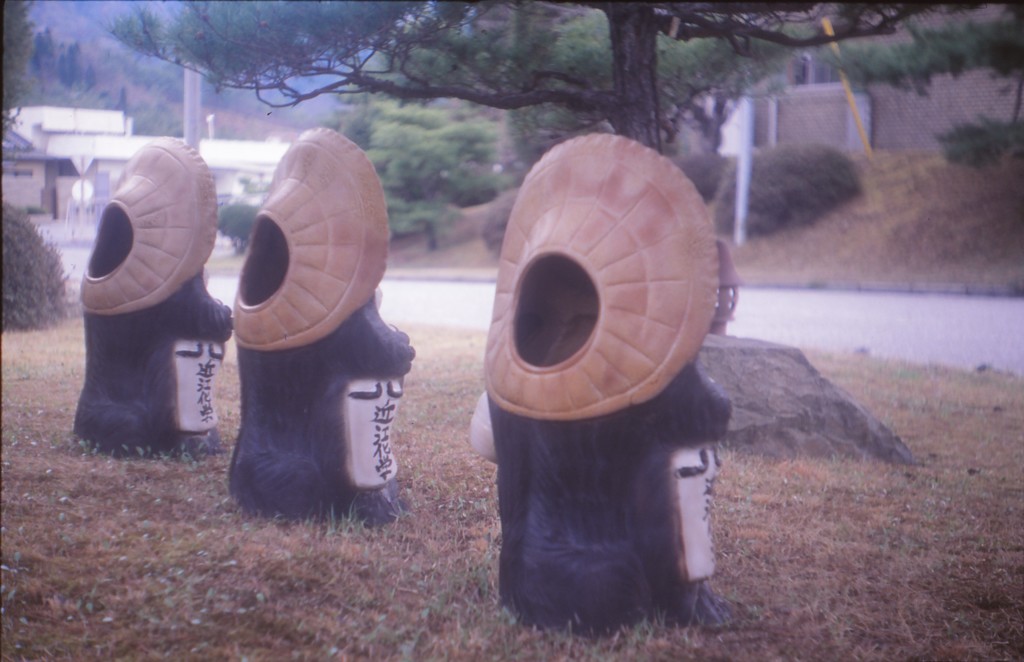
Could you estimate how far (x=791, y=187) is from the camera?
17.6m

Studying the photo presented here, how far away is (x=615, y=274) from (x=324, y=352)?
158 cm

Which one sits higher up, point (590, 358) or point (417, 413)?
point (590, 358)

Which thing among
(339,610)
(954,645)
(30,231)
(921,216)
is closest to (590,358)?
(339,610)

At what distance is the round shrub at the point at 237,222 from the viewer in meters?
7.16

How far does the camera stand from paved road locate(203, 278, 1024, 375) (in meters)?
10.0

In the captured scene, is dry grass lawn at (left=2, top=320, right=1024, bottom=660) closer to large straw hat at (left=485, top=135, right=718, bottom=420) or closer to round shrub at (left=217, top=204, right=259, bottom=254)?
large straw hat at (left=485, top=135, right=718, bottom=420)

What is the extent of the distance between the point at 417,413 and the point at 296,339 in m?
2.71

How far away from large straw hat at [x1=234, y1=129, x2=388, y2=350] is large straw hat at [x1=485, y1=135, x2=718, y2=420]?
1057 mm

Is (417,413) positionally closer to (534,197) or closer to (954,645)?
(534,197)

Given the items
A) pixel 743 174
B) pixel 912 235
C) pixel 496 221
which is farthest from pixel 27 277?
pixel 496 221

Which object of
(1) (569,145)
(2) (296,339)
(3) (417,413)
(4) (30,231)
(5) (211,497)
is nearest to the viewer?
(1) (569,145)

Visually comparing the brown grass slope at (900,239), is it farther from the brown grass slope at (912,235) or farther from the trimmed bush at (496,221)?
the trimmed bush at (496,221)

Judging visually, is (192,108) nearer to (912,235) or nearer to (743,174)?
(912,235)

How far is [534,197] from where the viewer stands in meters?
3.25
